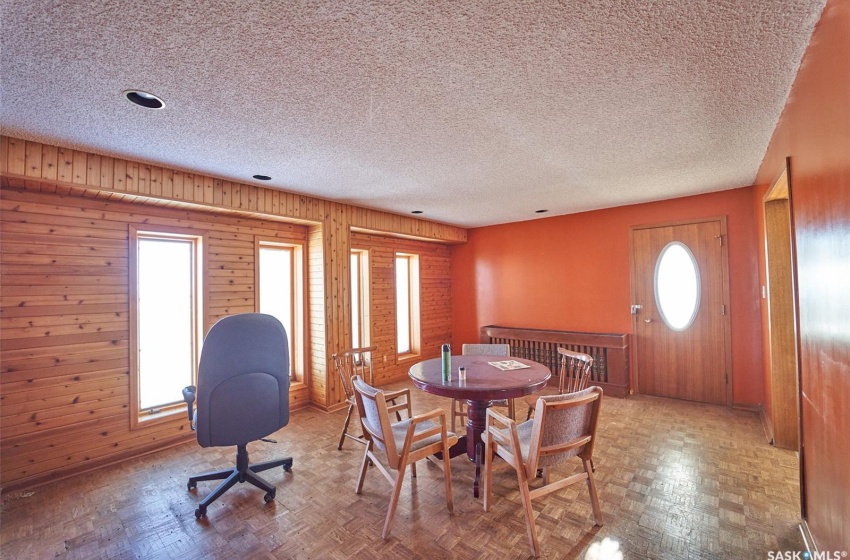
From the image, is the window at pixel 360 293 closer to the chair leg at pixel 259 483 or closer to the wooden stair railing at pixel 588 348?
the wooden stair railing at pixel 588 348

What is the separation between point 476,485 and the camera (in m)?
2.43

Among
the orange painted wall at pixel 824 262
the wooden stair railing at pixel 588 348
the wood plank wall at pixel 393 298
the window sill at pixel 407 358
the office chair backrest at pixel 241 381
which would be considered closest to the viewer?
the orange painted wall at pixel 824 262

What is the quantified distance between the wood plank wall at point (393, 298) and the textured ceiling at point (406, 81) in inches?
95.1

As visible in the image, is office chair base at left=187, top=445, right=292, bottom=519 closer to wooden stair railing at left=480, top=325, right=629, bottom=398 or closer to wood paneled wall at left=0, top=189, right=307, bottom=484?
wood paneled wall at left=0, top=189, right=307, bottom=484

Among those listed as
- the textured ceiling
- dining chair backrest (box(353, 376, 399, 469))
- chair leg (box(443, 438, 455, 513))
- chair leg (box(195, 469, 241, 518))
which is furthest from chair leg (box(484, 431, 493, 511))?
the textured ceiling

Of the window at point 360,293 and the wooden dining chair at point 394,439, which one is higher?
the window at point 360,293

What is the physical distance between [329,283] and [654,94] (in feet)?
11.6

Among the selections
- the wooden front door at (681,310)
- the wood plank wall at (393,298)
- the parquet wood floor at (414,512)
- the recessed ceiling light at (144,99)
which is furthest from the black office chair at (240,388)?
the wooden front door at (681,310)

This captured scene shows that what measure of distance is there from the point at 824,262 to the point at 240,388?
3.04 m

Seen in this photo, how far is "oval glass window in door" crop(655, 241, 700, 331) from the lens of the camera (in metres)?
4.38

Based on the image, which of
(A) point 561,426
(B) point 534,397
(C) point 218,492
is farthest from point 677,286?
(C) point 218,492

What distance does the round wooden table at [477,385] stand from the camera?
2.39 meters

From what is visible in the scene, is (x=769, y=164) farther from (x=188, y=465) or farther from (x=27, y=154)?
(x=27, y=154)

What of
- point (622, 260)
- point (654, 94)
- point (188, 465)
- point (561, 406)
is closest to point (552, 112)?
point (654, 94)
